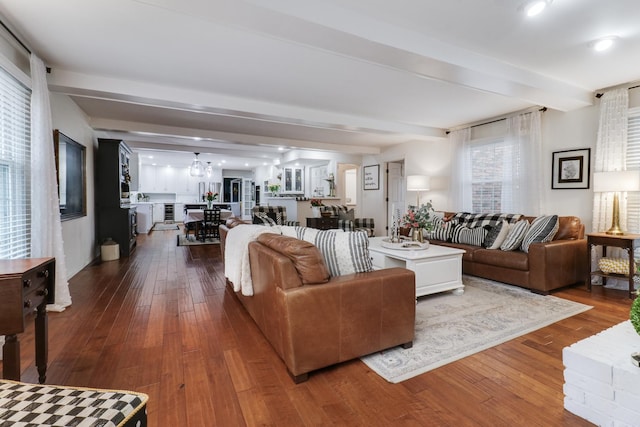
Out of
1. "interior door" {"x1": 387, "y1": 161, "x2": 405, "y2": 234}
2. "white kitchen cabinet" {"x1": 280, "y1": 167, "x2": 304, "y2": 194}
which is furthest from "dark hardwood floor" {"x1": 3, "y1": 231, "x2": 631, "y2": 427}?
"white kitchen cabinet" {"x1": 280, "y1": 167, "x2": 304, "y2": 194}

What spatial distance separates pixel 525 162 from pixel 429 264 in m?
2.73

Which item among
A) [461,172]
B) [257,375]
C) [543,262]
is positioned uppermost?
[461,172]

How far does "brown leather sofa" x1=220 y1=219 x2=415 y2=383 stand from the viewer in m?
1.76

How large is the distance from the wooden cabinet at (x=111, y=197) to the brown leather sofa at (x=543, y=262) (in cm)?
579

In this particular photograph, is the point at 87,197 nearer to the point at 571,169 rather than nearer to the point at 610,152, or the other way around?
the point at 571,169

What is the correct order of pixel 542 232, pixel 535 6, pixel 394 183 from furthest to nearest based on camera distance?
1. pixel 394 183
2. pixel 542 232
3. pixel 535 6

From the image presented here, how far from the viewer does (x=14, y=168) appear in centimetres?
251

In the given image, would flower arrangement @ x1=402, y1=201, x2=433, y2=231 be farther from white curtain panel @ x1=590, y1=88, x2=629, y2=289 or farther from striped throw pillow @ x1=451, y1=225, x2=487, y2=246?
white curtain panel @ x1=590, y1=88, x2=629, y2=289

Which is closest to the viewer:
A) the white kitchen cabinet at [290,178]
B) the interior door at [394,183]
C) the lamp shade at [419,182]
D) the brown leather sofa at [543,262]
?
the brown leather sofa at [543,262]

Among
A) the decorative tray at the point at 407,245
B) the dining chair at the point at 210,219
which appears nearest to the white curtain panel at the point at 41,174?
the decorative tray at the point at 407,245

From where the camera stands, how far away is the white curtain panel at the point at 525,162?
174 inches

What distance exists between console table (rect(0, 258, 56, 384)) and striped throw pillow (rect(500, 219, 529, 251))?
4420 millimetres

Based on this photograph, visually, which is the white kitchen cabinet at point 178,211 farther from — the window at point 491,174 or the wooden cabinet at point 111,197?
the window at point 491,174

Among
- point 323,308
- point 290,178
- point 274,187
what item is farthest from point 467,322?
point 274,187
